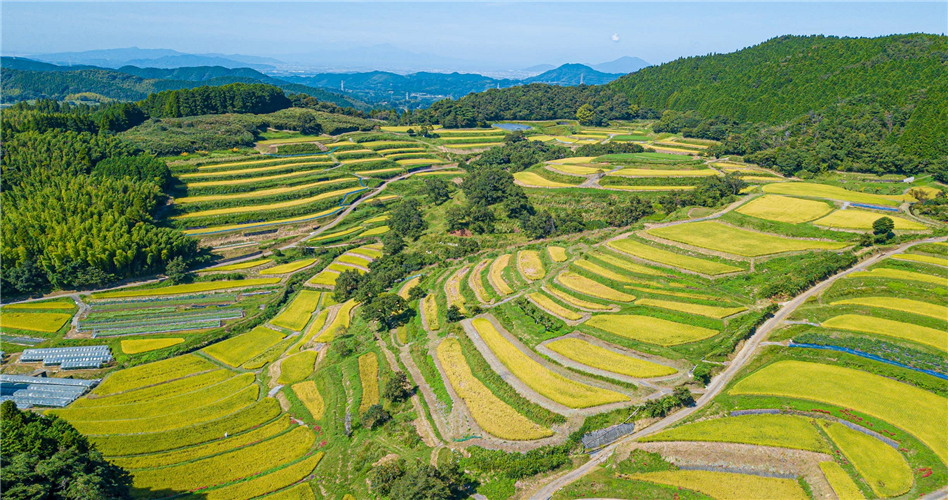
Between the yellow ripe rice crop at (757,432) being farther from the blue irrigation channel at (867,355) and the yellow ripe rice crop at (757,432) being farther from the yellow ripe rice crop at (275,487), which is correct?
the yellow ripe rice crop at (275,487)

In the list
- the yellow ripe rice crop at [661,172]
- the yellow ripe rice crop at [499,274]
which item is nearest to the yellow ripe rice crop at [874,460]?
the yellow ripe rice crop at [499,274]

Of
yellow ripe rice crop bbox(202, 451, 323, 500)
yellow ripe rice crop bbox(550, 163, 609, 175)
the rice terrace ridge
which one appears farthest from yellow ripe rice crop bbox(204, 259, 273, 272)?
yellow ripe rice crop bbox(550, 163, 609, 175)

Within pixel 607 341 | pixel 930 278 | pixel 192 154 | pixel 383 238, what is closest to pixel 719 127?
pixel 930 278

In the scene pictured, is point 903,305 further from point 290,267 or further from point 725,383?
point 290,267

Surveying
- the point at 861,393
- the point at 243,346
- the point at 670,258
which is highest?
the point at 670,258

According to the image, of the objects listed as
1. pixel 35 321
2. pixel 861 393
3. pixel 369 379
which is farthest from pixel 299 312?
pixel 861 393
